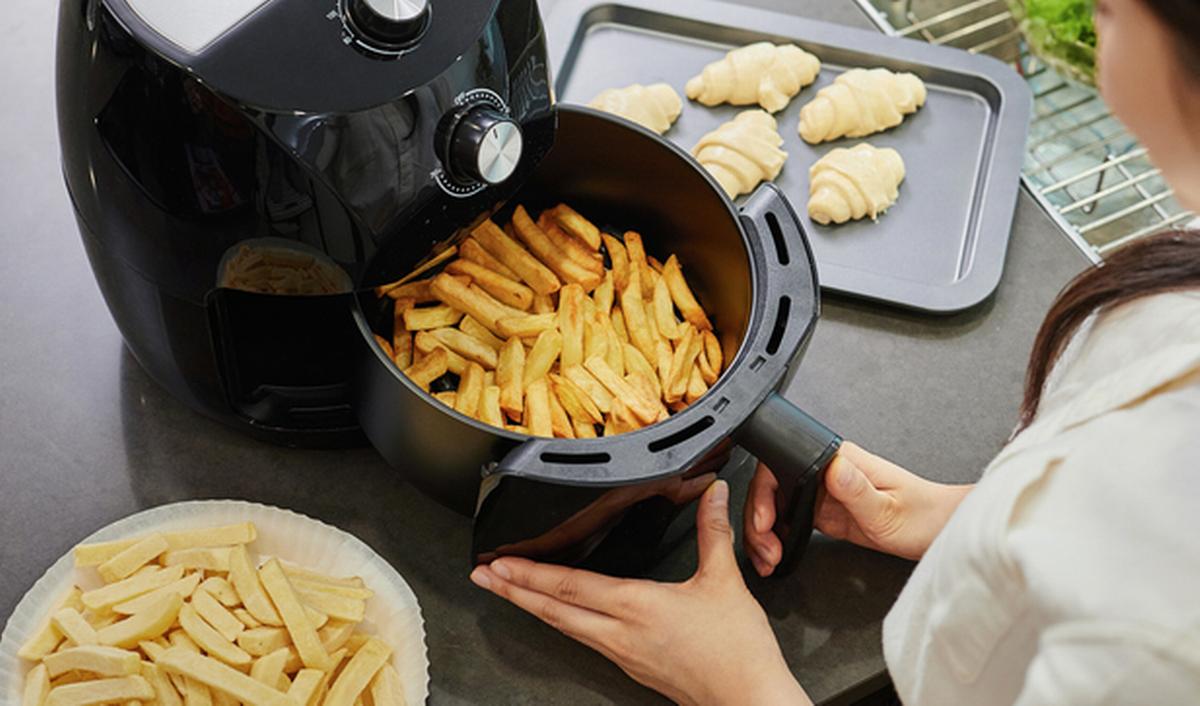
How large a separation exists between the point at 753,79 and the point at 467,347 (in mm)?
592

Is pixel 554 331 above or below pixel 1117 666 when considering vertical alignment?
below

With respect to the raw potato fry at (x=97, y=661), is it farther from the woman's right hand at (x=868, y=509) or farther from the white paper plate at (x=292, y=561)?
the woman's right hand at (x=868, y=509)

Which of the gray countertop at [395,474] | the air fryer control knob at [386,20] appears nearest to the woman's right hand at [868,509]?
the gray countertop at [395,474]

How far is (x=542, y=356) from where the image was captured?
1138mm

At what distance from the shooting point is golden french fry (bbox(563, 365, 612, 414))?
3.63 feet

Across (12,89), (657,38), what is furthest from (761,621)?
(12,89)

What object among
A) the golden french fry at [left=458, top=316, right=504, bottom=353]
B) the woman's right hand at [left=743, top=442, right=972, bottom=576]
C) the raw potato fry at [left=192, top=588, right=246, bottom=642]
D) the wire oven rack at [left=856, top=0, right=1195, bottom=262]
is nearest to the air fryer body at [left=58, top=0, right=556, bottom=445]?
the golden french fry at [left=458, top=316, right=504, bottom=353]

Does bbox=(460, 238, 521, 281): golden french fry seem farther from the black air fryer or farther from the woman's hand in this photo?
the woman's hand

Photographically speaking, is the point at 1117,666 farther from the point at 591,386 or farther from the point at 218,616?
the point at 218,616

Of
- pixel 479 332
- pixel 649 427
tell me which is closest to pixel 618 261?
pixel 479 332

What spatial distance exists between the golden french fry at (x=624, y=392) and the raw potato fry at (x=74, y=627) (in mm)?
449

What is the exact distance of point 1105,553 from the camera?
75 cm

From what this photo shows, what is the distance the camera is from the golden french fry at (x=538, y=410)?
1088 millimetres

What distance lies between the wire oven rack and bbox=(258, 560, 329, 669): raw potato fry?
37.9 inches
